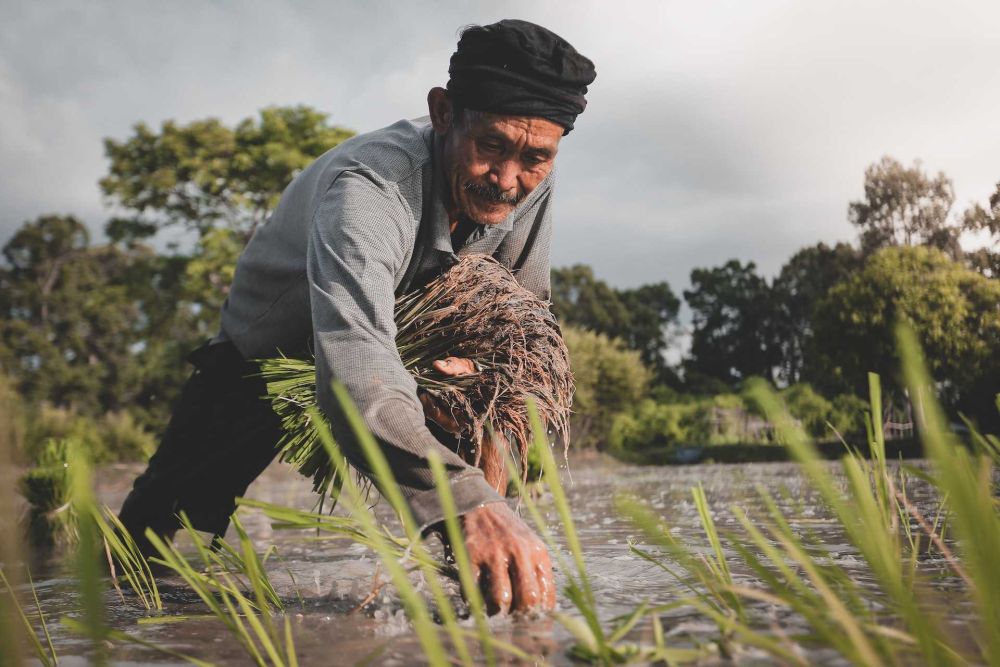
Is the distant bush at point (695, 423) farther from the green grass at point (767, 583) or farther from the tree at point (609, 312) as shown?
the tree at point (609, 312)

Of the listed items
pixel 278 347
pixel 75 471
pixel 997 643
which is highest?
pixel 278 347

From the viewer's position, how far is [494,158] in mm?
2275

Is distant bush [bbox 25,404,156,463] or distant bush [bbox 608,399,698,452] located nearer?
distant bush [bbox 25,404,156,463]

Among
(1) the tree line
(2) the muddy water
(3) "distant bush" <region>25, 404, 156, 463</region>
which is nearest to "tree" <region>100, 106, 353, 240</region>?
(1) the tree line

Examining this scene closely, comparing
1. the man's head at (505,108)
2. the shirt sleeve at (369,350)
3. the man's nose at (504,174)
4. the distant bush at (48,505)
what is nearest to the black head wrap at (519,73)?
the man's head at (505,108)

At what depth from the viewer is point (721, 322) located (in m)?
51.1

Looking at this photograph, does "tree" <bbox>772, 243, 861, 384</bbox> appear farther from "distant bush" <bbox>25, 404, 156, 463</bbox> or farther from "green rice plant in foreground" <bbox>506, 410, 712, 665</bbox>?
"green rice plant in foreground" <bbox>506, 410, 712, 665</bbox>

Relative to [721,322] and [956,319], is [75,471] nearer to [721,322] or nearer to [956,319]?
[956,319]

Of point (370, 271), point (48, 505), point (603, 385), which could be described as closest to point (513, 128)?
point (370, 271)

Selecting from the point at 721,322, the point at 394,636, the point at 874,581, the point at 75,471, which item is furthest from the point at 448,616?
the point at 721,322

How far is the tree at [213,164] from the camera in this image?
19281mm

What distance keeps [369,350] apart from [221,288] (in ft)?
60.9

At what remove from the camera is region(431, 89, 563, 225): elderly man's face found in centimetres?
222

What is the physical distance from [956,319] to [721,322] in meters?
42.7
